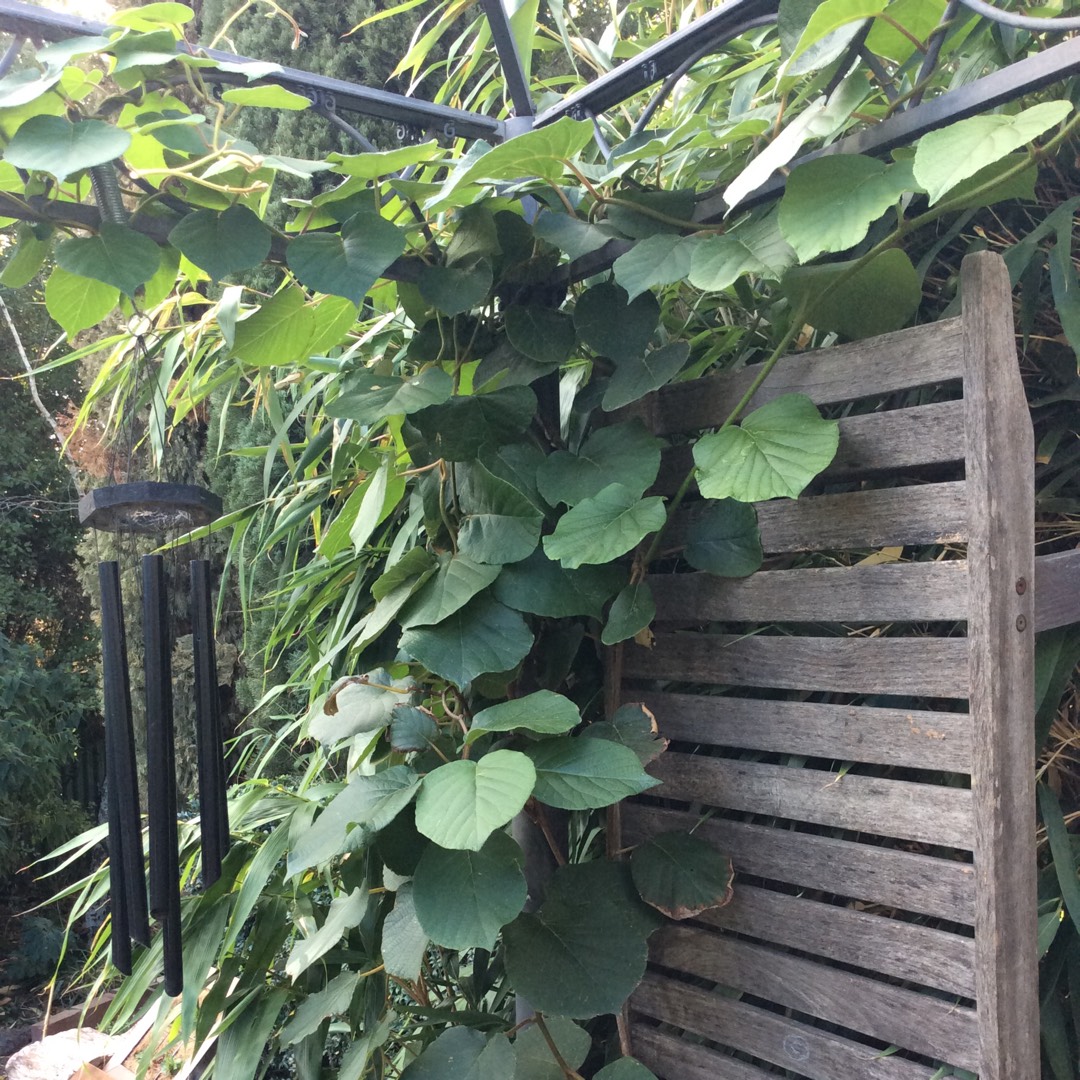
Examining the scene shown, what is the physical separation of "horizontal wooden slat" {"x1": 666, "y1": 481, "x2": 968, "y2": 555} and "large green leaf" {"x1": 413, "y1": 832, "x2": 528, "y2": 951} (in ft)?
1.21

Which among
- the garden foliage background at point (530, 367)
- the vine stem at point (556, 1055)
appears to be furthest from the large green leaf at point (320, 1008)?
the vine stem at point (556, 1055)

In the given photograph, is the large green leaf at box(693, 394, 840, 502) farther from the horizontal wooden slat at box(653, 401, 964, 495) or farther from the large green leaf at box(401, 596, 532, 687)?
the large green leaf at box(401, 596, 532, 687)

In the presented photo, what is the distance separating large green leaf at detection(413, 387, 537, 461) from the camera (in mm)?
858

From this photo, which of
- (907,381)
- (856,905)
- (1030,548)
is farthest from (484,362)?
(856,905)

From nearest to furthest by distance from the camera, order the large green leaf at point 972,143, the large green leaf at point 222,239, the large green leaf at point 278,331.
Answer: the large green leaf at point 972,143
the large green leaf at point 222,239
the large green leaf at point 278,331

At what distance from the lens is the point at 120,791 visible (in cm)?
85

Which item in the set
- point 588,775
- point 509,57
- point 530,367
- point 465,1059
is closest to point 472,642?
point 588,775

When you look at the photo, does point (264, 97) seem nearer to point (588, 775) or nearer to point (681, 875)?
point (588, 775)

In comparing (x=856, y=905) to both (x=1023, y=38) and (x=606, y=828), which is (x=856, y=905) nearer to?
(x=606, y=828)

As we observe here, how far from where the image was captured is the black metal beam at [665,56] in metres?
0.77

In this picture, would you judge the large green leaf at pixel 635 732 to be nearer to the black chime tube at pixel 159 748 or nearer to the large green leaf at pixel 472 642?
the large green leaf at pixel 472 642

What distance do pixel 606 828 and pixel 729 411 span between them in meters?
0.47

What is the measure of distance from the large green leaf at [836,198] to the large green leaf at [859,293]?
7cm

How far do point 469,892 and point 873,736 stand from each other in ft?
1.20
